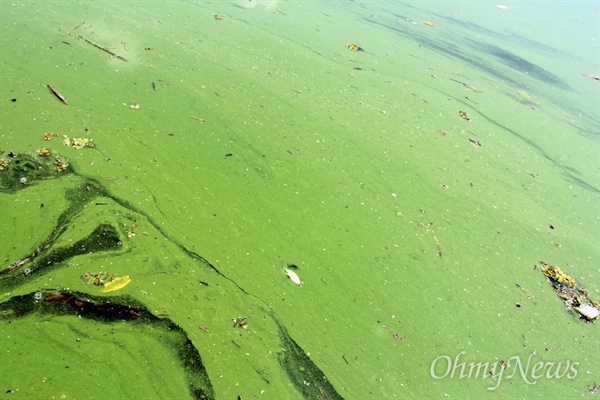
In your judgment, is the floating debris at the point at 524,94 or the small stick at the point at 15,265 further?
the floating debris at the point at 524,94

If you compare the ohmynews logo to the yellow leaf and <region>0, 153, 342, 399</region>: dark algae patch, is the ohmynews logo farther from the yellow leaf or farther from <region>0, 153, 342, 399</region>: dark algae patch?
the yellow leaf

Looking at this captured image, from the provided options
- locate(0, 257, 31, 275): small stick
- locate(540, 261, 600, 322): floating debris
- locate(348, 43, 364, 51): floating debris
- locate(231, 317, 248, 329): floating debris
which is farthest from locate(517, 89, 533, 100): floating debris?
locate(0, 257, 31, 275): small stick

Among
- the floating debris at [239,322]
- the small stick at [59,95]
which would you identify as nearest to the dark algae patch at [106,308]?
the floating debris at [239,322]

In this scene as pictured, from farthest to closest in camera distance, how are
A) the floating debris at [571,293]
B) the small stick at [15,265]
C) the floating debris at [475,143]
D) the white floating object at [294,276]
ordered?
the floating debris at [475,143], the floating debris at [571,293], the white floating object at [294,276], the small stick at [15,265]

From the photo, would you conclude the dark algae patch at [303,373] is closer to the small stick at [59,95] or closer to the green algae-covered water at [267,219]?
the green algae-covered water at [267,219]

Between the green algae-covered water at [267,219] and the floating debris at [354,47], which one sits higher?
the floating debris at [354,47]

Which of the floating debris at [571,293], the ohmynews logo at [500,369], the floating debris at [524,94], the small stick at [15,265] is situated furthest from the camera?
the floating debris at [524,94]

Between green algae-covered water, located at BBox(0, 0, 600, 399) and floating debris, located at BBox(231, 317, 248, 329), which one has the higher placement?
green algae-covered water, located at BBox(0, 0, 600, 399)

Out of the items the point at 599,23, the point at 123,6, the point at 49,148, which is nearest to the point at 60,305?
the point at 49,148
